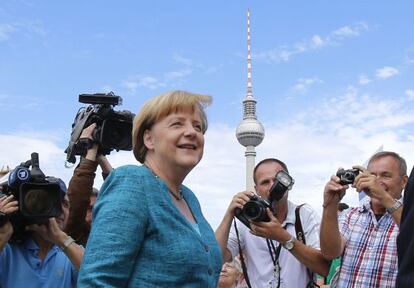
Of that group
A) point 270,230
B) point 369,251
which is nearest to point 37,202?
point 270,230

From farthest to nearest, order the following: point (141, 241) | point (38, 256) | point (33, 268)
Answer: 1. point (38, 256)
2. point (33, 268)
3. point (141, 241)

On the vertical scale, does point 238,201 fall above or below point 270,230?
above

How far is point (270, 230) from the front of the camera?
139 inches

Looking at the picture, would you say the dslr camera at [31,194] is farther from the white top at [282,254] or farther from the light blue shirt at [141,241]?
the white top at [282,254]

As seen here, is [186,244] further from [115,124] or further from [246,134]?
[246,134]

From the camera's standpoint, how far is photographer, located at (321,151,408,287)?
345 centimetres

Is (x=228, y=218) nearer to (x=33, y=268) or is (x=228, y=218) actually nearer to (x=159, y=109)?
(x=33, y=268)

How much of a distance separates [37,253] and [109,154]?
86 centimetres

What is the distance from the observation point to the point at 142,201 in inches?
75.7

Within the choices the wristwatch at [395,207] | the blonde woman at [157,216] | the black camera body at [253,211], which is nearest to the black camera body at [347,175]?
the wristwatch at [395,207]

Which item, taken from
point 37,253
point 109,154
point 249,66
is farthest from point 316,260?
point 249,66

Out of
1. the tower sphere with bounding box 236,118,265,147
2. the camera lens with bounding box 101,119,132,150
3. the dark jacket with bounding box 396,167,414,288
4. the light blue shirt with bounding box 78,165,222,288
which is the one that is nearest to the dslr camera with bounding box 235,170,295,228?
the camera lens with bounding box 101,119,132,150

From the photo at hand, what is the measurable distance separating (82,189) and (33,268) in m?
0.60

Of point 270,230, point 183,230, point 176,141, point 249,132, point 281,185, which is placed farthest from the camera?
point 249,132
